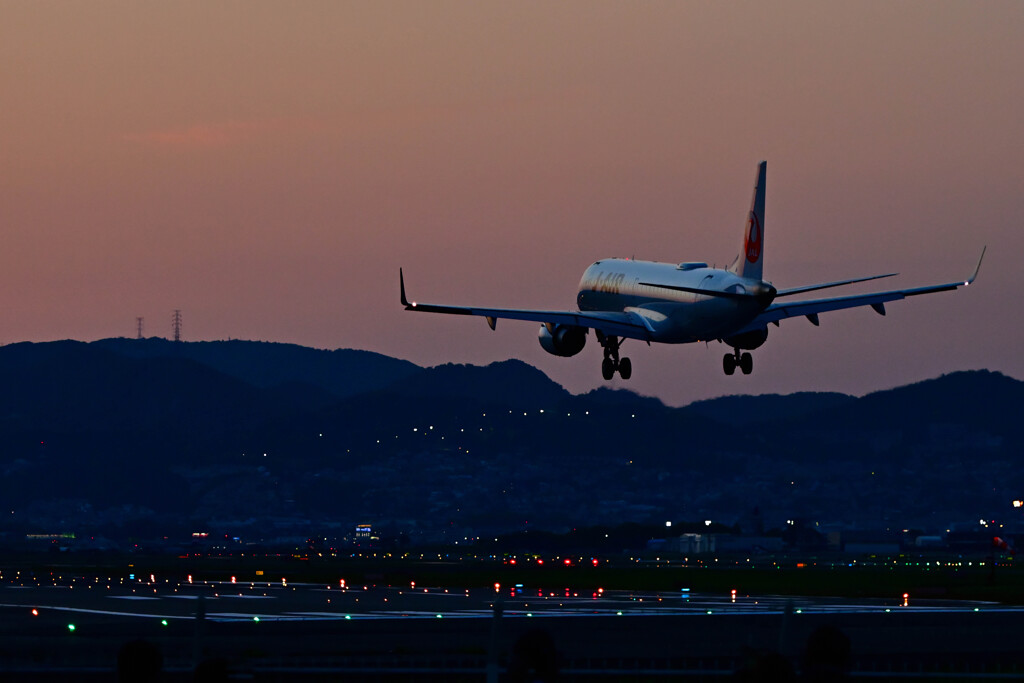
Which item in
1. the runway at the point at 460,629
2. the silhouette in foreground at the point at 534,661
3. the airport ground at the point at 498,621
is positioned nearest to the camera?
the silhouette in foreground at the point at 534,661

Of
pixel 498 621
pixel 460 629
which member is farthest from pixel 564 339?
pixel 498 621

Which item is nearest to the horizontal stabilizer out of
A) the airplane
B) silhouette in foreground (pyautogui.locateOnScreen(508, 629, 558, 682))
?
the airplane

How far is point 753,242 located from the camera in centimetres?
8681

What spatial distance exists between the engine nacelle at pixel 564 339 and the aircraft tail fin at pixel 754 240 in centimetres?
849

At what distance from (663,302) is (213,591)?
87.0 feet

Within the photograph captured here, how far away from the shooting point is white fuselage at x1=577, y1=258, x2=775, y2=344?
81.8 m

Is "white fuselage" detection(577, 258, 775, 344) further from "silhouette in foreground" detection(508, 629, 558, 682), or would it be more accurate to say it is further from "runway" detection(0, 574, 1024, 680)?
"silhouette in foreground" detection(508, 629, 558, 682)

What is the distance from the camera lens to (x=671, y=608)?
7231cm

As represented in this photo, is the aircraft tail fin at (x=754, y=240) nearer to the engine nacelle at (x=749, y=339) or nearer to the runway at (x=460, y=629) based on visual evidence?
the engine nacelle at (x=749, y=339)

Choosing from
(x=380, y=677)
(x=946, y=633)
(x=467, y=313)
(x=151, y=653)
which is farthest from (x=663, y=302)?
(x=151, y=653)

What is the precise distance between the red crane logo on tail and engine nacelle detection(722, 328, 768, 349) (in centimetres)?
354

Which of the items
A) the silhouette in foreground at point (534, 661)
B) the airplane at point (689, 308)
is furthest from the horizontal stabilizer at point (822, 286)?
the silhouette in foreground at point (534, 661)

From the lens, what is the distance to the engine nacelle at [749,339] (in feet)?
282

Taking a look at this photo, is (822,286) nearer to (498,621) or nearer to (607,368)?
(607,368)
